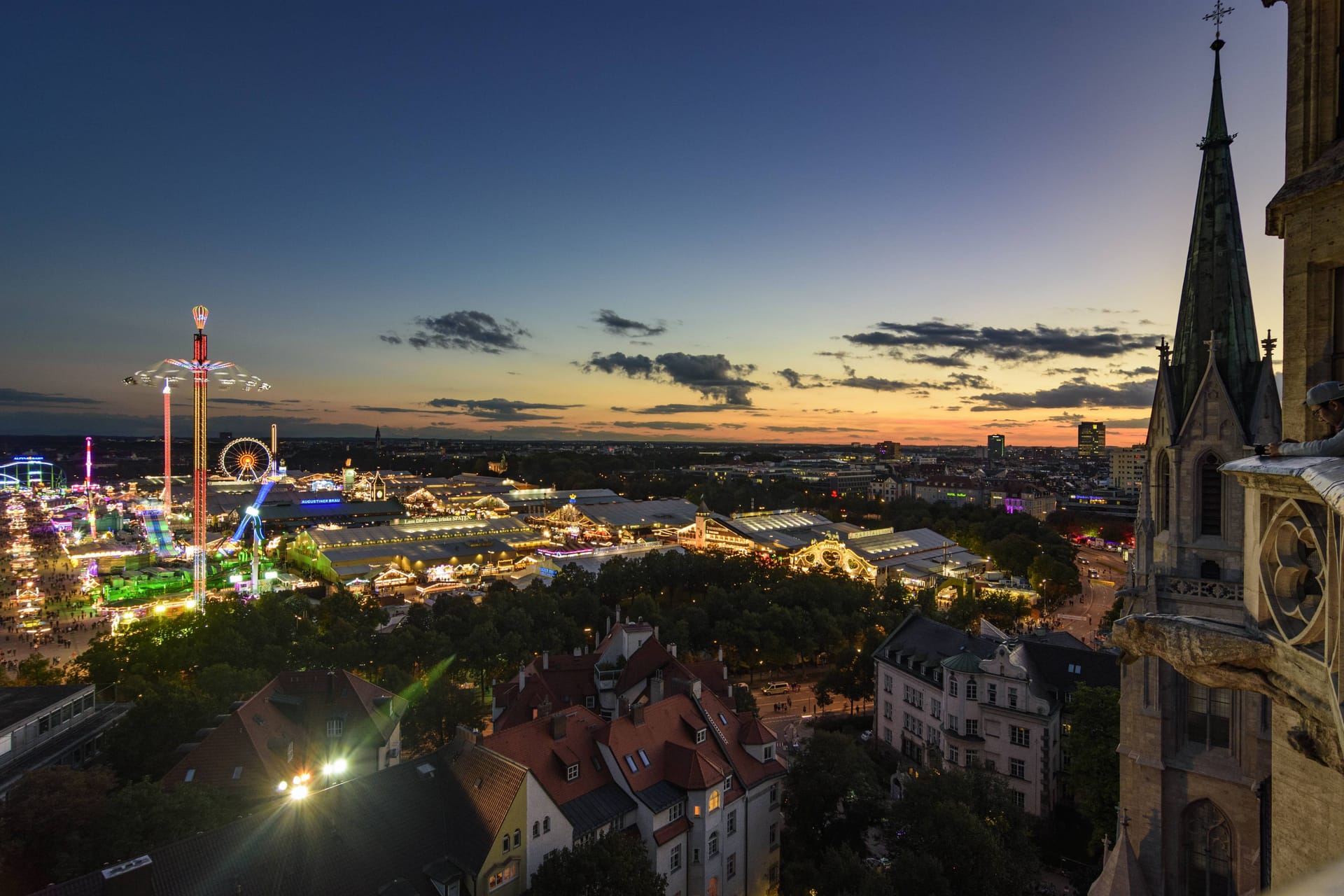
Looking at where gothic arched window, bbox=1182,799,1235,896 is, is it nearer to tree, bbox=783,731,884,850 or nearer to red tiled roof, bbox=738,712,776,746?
tree, bbox=783,731,884,850

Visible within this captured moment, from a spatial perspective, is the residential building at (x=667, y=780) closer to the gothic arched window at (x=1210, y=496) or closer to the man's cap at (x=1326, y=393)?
the gothic arched window at (x=1210, y=496)

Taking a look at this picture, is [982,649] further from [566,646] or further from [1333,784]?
[1333,784]

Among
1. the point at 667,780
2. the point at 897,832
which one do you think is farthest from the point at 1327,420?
the point at 667,780

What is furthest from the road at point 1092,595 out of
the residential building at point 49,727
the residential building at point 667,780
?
the residential building at point 49,727

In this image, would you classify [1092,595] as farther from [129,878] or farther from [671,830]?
[129,878]

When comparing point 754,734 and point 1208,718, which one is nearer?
point 1208,718

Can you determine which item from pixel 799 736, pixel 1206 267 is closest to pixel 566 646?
pixel 799 736

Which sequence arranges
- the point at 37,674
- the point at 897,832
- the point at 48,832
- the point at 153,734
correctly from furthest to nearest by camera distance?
the point at 37,674 < the point at 153,734 < the point at 897,832 < the point at 48,832
